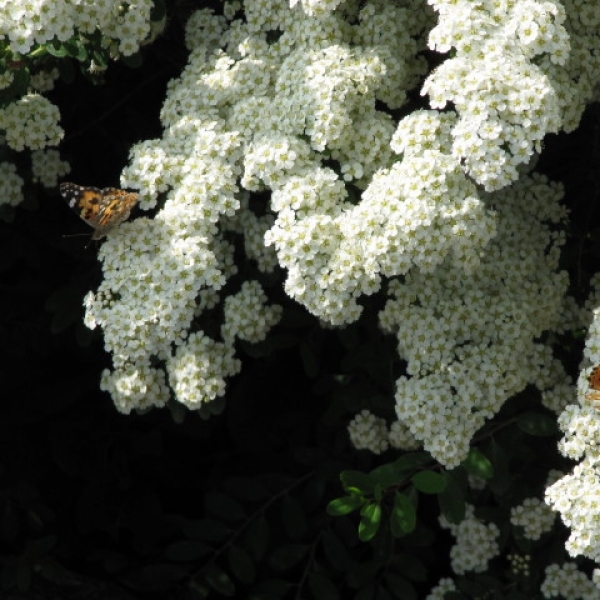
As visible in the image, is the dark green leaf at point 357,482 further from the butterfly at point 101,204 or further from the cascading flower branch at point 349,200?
the butterfly at point 101,204

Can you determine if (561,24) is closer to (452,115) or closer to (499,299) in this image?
(452,115)

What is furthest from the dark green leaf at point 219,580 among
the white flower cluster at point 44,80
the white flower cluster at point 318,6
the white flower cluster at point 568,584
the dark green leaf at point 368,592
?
the white flower cluster at point 318,6

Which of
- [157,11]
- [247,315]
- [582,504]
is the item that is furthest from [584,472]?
[157,11]

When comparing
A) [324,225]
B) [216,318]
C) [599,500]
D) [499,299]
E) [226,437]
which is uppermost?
[324,225]

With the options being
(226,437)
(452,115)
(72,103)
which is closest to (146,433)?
(226,437)

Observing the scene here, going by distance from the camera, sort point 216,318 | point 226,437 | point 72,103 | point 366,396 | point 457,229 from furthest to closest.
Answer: point 226,437 < point 72,103 < point 366,396 < point 216,318 < point 457,229

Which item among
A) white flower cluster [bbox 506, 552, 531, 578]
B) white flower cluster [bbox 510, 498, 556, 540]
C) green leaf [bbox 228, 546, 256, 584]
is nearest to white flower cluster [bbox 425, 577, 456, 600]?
white flower cluster [bbox 506, 552, 531, 578]

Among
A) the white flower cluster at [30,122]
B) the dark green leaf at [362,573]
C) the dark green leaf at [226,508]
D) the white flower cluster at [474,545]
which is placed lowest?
the white flower cluster at [474,545]
